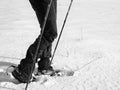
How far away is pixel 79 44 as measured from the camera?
16.1 feet

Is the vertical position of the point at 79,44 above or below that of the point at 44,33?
below

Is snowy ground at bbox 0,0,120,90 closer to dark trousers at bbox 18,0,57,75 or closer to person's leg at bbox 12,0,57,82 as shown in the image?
person's leg at bbox 12,0,57,82

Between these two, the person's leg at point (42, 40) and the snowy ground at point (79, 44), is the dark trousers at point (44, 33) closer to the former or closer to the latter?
the person's leg at point (42, 40)

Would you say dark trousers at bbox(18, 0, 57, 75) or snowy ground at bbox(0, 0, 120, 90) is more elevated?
dark trousers at bbox(18, 0, 57, 75)

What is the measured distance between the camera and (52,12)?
3215 millimetres

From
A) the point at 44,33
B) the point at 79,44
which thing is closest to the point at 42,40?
the point at 44,33

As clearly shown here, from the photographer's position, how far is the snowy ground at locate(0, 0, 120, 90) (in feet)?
11.1

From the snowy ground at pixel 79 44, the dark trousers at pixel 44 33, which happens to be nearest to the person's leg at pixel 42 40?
the dark trousers at pixel 44 33

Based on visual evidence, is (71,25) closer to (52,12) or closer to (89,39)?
(89,39)

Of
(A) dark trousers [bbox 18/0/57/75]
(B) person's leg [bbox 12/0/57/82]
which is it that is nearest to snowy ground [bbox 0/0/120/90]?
(B) person's leg [bbox 12/0/57/82]

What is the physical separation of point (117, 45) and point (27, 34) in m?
1.91

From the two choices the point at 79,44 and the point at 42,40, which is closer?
the point at 42,40

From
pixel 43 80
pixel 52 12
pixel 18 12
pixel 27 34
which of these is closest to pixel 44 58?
pixel 43 80

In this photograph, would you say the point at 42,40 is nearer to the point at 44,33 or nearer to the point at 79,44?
the point at 44,33
